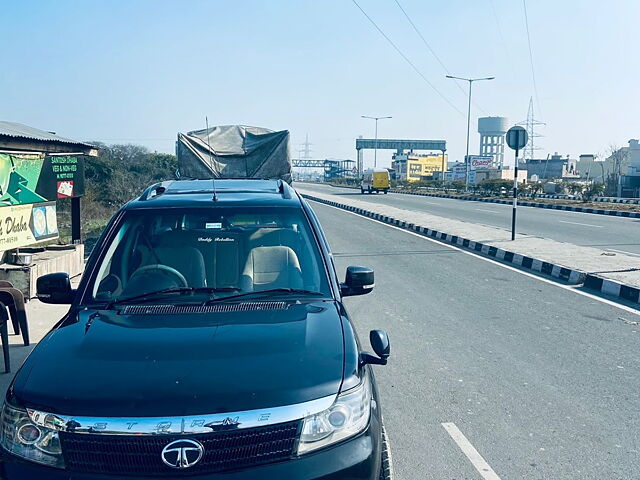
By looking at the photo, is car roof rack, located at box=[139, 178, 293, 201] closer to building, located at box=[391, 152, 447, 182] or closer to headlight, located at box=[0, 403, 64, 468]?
headlight, located at box=[0, 403, 64, 468]

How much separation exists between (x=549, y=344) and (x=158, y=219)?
4.40 metres

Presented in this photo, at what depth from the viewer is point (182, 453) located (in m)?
2.34

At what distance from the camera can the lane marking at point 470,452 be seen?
375cm

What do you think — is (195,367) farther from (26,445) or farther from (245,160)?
(245,160)

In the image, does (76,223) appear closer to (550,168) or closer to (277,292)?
(277,292)

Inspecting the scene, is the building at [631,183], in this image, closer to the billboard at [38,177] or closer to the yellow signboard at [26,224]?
the billboard at [38,177]

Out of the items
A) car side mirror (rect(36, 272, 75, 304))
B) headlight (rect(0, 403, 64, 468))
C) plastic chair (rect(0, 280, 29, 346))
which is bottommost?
plastic chair (rect(0, 280, 29, 346))

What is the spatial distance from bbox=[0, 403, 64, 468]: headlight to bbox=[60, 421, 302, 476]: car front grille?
44mm

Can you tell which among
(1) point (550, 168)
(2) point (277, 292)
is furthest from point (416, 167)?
(2) point (277, 292)

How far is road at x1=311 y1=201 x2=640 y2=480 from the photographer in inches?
157

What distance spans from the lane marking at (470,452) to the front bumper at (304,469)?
1466mm

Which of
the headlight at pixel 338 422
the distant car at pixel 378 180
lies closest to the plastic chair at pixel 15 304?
the headlight at pixel 338 422

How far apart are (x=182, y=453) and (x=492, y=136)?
437ft

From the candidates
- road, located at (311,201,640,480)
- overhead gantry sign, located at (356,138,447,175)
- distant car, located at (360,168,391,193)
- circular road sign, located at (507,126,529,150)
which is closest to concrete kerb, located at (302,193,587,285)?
road, located at (311,201,640,480)
